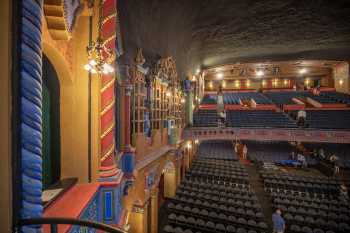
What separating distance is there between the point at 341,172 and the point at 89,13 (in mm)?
16955

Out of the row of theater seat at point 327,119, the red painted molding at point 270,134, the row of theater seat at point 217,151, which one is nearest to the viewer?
the red painted molding at point 270,134

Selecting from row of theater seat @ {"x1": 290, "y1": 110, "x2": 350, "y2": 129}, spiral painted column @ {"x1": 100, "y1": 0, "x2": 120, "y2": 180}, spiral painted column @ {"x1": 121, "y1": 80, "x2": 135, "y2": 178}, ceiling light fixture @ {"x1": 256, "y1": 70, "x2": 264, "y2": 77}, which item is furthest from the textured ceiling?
ceiling light fixture @ {"x1": 256, "y1": 70, "x2": 264, "y2": 77}

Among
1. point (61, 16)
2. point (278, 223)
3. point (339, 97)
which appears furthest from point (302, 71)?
point (61, 16)

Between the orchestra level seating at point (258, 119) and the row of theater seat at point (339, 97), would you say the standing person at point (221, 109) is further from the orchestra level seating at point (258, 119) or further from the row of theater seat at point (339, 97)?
the row of theater seat at point (339, 97)

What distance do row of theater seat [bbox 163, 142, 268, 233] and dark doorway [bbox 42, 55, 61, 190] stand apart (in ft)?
12.4

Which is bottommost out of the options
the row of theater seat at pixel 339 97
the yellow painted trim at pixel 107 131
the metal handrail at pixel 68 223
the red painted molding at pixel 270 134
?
the red painted molding at pixel 270 134

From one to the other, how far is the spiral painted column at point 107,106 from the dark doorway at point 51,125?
78 centimetres

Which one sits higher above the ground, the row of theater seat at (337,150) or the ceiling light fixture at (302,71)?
the ceiling light fixture at (302,71)

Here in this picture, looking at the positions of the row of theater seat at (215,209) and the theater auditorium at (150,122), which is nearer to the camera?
the theater auditorium at (150,122)

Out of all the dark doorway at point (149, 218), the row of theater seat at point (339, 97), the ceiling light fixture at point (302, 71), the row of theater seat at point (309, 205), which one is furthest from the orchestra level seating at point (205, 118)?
the ceiling light fixture at point (302, 71)

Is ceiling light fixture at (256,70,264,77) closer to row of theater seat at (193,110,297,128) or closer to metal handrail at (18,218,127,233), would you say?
row of theater seat at (193,110,297,128)

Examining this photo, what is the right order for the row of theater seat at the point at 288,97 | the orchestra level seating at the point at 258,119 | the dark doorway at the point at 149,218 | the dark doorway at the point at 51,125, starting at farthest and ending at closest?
1. the row of theater seat at the point at 288,97
2. the orchestra level seating at the point at 258,119
3. the dark doorway at the point at 149,218
4. the dark doorway at the point at 51,125

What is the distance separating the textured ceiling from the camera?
6293 millimetres

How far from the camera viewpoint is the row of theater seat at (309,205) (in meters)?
6.14
